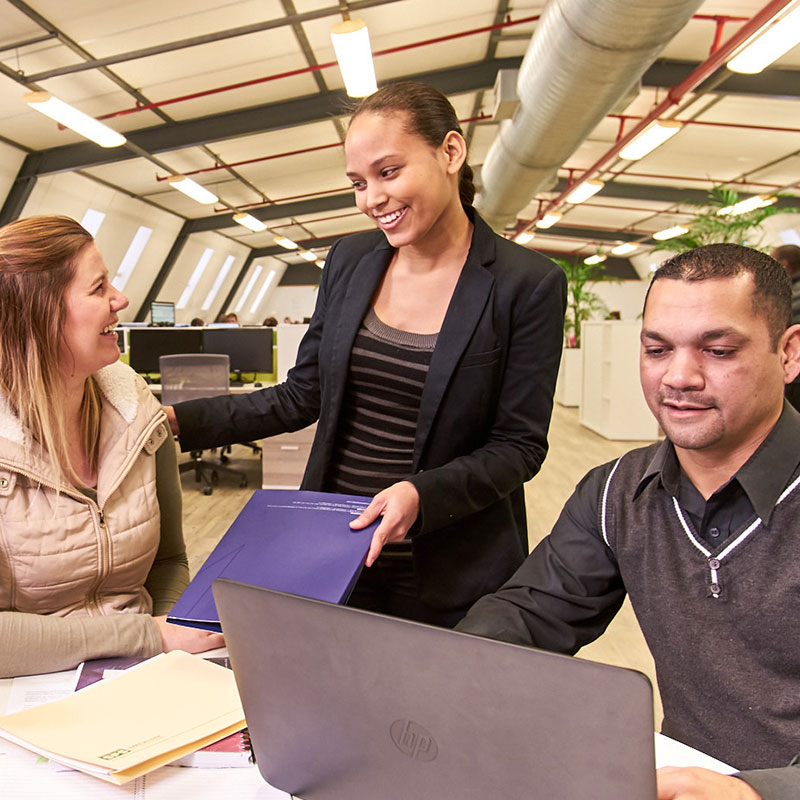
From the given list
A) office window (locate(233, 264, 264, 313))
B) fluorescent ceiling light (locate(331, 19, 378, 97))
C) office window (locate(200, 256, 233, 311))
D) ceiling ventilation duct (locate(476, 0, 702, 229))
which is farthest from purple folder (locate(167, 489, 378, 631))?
office window (locate(233, 264, 264, 313))

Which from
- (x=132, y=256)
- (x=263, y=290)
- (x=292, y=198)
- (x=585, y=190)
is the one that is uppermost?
(x=585, y=190)

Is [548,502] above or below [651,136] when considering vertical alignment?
below

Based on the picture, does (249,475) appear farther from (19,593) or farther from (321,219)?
(321,219)

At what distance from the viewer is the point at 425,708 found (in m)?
0.55

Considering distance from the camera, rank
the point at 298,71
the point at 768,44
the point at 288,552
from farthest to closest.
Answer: the point at 298,71, the point at 768,44, the point at 288,552

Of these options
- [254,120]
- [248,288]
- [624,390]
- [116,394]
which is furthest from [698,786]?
[248,288]

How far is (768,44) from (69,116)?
4841 millimetres

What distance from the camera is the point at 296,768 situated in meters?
0.69

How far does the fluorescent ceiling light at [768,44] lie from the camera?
12.9 ft

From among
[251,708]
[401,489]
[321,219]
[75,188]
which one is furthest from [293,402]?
[321,219]

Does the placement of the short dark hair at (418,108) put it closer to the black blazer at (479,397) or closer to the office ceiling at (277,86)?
the black blazer at (479,397)

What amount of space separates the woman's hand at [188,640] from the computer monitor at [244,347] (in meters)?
4.99

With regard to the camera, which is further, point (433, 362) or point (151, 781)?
point (433, 362)

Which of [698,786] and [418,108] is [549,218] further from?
[698,786]
